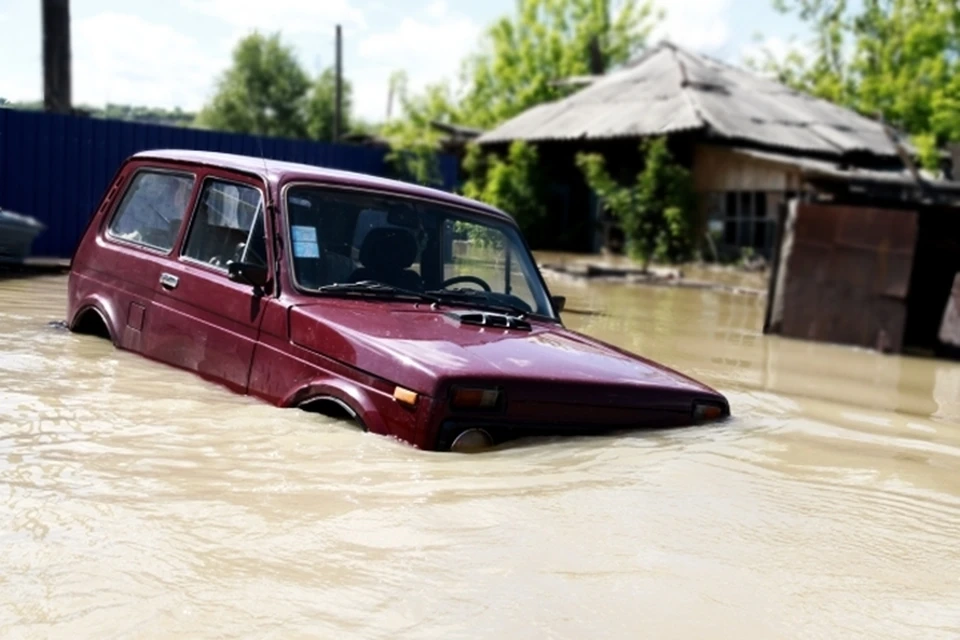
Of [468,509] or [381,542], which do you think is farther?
[468,509]

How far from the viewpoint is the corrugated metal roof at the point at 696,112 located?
2638 centimetres

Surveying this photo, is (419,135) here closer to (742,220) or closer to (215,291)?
(742,220)

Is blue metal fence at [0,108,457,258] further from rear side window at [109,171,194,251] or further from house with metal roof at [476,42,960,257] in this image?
house with metal roof at [476,42,960,257]

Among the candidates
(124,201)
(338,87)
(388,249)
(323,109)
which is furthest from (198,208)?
(323,109)

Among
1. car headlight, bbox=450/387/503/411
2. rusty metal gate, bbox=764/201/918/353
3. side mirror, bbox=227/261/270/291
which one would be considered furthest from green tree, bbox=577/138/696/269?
car headlight, bbox=450/387/503/411

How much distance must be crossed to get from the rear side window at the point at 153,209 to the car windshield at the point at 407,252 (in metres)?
0.93

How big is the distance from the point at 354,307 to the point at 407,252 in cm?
60

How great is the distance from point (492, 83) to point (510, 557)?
48100 mm

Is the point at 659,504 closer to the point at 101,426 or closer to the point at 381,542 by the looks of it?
the point at 381,542

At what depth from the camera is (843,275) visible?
12516 millimetres

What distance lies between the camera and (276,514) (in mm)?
3842

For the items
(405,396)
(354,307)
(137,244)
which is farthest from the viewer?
(137,244)

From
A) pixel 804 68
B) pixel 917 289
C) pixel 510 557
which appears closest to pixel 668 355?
pixel 917 289

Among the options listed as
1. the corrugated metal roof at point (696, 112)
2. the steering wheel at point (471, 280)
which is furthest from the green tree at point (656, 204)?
the steering wheel at point (471, 280)
